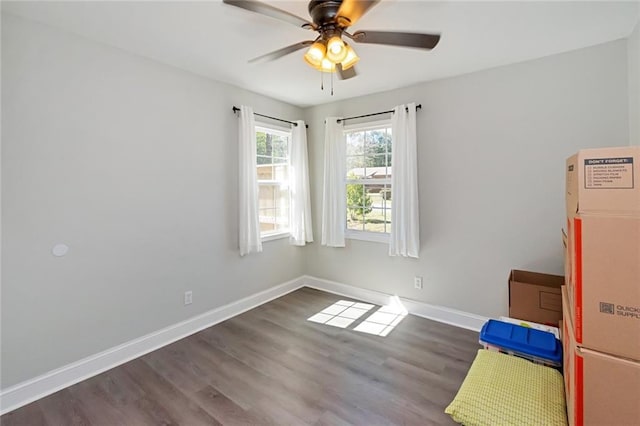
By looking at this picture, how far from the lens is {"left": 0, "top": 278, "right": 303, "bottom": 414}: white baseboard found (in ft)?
6.45

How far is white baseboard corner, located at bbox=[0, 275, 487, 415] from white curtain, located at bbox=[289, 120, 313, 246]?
0.73 metres

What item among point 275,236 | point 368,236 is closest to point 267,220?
point 275,236

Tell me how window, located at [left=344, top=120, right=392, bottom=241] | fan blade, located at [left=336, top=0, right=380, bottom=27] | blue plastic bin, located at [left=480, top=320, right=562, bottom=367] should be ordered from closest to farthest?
fan blade, located at [left=336, top=0, right=380, bottom=27] → blue plastic bin, located at [left=480, top=320, right=562, bottom=367] → window, located at [left=344, top=120, right=392, bottom=241]

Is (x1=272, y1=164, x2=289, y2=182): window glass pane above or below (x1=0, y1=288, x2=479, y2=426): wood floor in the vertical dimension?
above

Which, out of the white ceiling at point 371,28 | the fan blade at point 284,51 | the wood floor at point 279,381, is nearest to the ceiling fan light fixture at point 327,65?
A: the fan blade at point 284,51

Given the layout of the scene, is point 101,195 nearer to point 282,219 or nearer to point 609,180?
point 282,219

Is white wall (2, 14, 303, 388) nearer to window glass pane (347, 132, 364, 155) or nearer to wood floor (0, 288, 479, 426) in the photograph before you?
wood floor (0, 288, 479, 426)

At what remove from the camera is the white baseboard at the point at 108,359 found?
6.45 feet

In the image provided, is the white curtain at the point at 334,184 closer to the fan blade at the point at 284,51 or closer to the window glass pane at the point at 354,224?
the window glass pane at the point at 354,224

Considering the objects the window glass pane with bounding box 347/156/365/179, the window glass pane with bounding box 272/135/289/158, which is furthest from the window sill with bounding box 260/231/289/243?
the window glass pane with bounding box 347/156/365/179

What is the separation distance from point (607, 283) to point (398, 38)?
152 centimetres

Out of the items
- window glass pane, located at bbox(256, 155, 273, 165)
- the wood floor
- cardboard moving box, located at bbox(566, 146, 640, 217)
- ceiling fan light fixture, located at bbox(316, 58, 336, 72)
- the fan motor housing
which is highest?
the fan motor housing

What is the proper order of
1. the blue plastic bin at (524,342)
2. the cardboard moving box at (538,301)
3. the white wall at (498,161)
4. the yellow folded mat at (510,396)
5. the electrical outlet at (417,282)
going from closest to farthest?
1. the yellow folded mat at (510,396)
2. the blue plastic bin at (524,342)
3. the cardboard moving box at (538,301)
4. the white wall at (498,161)
5. the electrical outlet at (417,282)

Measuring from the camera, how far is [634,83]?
2162 millimetres
